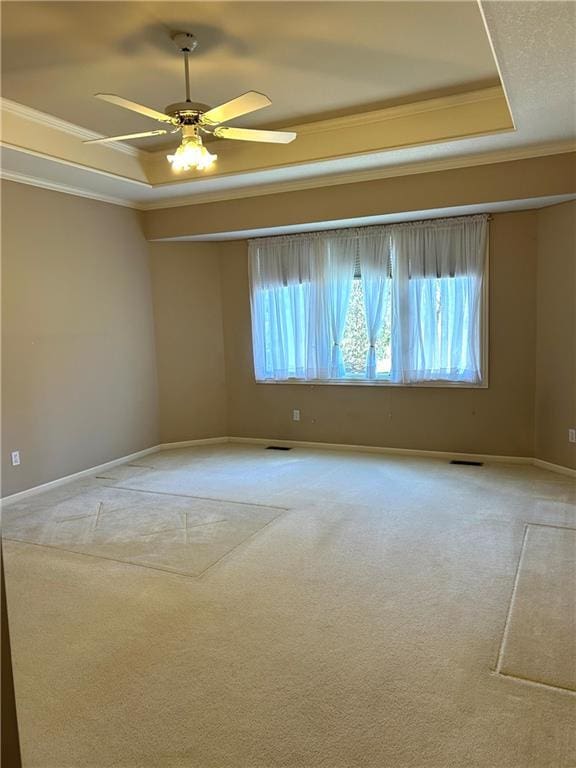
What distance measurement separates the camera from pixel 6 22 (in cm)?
270

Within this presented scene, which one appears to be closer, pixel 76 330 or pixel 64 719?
pixel 64 719

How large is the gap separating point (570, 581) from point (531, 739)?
1.23m

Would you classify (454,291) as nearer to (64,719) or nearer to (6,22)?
(6,22)

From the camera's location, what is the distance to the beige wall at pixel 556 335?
454cm

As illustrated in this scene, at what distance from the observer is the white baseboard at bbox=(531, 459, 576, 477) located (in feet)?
15.3

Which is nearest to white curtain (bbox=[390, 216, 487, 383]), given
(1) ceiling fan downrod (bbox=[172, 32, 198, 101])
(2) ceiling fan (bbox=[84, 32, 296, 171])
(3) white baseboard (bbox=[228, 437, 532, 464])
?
(3) white baseboard (bbox=[228, 437, 532, 464])

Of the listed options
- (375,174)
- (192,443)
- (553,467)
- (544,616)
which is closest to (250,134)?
(375,174)


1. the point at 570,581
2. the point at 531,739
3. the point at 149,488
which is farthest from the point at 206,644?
the point at 149,488

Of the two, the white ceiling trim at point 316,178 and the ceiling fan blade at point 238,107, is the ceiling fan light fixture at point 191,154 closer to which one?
the ceiling fan blade at point 238,107

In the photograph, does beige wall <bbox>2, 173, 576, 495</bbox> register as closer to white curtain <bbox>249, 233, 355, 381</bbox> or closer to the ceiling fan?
white curtain <bbox>249, 233, 355, 381</bbox>

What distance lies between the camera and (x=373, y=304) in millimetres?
5445

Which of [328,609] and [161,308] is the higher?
[161,308]

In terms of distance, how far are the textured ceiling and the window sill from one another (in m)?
2.58

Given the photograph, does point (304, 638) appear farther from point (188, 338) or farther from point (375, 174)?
point (188, 338)
